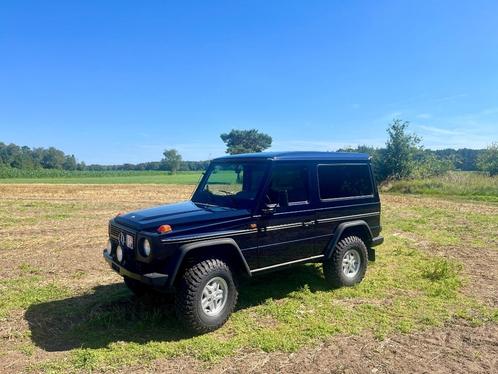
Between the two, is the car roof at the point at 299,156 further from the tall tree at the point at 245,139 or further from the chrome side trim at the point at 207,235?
the tall tree at the point at 245,139

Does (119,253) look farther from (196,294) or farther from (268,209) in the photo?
(268,209)

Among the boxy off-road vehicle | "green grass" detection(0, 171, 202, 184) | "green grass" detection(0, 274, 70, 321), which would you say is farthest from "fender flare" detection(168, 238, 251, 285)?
"green grass" detection(0, 171, 202, 184)

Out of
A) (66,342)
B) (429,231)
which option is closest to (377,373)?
(66,342)

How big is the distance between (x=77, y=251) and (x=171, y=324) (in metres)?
4.82

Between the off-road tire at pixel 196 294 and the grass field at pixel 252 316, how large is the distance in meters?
0.15

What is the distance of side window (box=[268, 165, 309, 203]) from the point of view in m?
5.06

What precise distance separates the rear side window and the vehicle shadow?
1553mm

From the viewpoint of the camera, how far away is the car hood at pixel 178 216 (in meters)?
4.32

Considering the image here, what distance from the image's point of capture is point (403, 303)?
539 cm

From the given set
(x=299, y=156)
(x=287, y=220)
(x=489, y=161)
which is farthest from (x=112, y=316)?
(x=489, y=161)

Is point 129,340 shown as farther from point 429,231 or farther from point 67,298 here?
point 429,231

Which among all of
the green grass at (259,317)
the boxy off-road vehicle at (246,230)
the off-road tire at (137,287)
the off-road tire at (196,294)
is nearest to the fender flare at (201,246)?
the boxy off-road vehicle at (246,230)

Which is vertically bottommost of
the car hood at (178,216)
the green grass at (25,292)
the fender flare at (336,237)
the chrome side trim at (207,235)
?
the green grass at (25,292)

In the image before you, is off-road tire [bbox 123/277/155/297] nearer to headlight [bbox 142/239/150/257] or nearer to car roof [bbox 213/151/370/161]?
headlight [bbox 142/239/150/257]
